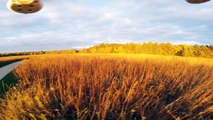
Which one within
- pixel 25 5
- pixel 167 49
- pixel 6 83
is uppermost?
pixel 25 5

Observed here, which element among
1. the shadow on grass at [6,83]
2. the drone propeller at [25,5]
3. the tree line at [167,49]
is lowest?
the shadow on grass at [6,83]

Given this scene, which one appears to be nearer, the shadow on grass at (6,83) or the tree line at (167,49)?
the shadow on grass at (6,83)

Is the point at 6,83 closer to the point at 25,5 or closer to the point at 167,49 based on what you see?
the point at 25,5

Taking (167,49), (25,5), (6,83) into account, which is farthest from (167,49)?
(25,5)

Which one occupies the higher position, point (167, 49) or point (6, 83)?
point (167, 49)

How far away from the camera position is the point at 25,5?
14578 mm

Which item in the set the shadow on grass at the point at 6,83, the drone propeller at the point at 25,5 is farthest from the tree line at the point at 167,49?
the drone propeller at the point at 25,5

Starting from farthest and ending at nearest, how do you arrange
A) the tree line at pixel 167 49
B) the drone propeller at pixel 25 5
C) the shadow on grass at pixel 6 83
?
the tree line at pixel 167 49, the shadow on grass at pixel 6 83, the drone propeller at pixel 25 5

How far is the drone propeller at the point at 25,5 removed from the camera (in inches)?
566

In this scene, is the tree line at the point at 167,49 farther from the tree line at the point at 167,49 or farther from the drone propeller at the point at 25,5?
the drone propeller at the point at 25,5

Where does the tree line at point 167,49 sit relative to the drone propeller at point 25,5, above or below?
below

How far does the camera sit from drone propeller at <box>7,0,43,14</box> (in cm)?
1438

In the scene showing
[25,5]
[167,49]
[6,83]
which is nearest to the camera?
[25,5]

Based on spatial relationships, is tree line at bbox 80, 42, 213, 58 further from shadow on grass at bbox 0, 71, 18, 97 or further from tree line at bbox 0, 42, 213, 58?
shadow on grass at bbox 0, 71, 18, 97
